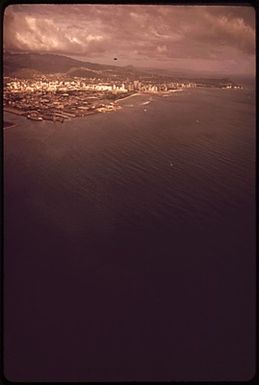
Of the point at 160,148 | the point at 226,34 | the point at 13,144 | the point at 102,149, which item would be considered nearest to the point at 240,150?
the point at 160,148

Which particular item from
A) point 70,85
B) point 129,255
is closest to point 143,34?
point 70,85

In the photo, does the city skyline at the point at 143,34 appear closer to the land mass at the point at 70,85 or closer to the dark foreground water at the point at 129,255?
the land mass at the point at 70,85

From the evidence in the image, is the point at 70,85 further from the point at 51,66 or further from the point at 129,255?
the point at 129,255

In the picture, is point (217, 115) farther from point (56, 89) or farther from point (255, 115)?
point (56, 89)

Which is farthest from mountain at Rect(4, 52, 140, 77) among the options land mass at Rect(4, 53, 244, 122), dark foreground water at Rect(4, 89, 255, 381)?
dark foreground water at Rect(4, 89, 255, 381)

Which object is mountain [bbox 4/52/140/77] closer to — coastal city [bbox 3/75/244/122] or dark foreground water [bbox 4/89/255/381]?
coastal city [bbox 3/75/244/122]

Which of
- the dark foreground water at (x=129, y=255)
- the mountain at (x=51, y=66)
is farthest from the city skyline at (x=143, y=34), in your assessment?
the dark foreground water at (x=129, y=255)
